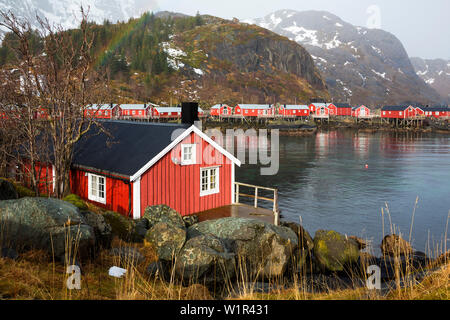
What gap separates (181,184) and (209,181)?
2023mm

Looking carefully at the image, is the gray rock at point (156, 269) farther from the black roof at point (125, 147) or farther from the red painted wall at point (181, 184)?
the black roof at point (125, 147)

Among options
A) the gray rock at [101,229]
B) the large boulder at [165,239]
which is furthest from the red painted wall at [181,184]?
the gray rock at [101,229]

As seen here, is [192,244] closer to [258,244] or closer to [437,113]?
[258,244]

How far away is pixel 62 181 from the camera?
17969 mm

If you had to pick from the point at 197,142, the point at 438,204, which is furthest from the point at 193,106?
the point at 438,204

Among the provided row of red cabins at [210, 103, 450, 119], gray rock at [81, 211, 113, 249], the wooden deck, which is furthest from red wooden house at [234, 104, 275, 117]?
gray rock at [81, 211, 113, 249]

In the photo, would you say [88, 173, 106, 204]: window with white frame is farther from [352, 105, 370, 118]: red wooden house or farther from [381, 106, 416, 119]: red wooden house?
[352, 105, 370, 118]: red wooden house

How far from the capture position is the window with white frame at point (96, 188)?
19.0 meters

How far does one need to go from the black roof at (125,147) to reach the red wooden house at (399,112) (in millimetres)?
139129

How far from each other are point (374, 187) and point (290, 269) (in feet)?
100

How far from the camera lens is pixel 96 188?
1936 centimetres

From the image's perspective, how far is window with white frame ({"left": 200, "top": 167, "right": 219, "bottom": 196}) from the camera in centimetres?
2024

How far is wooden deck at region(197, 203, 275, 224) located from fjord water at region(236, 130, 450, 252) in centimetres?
517
